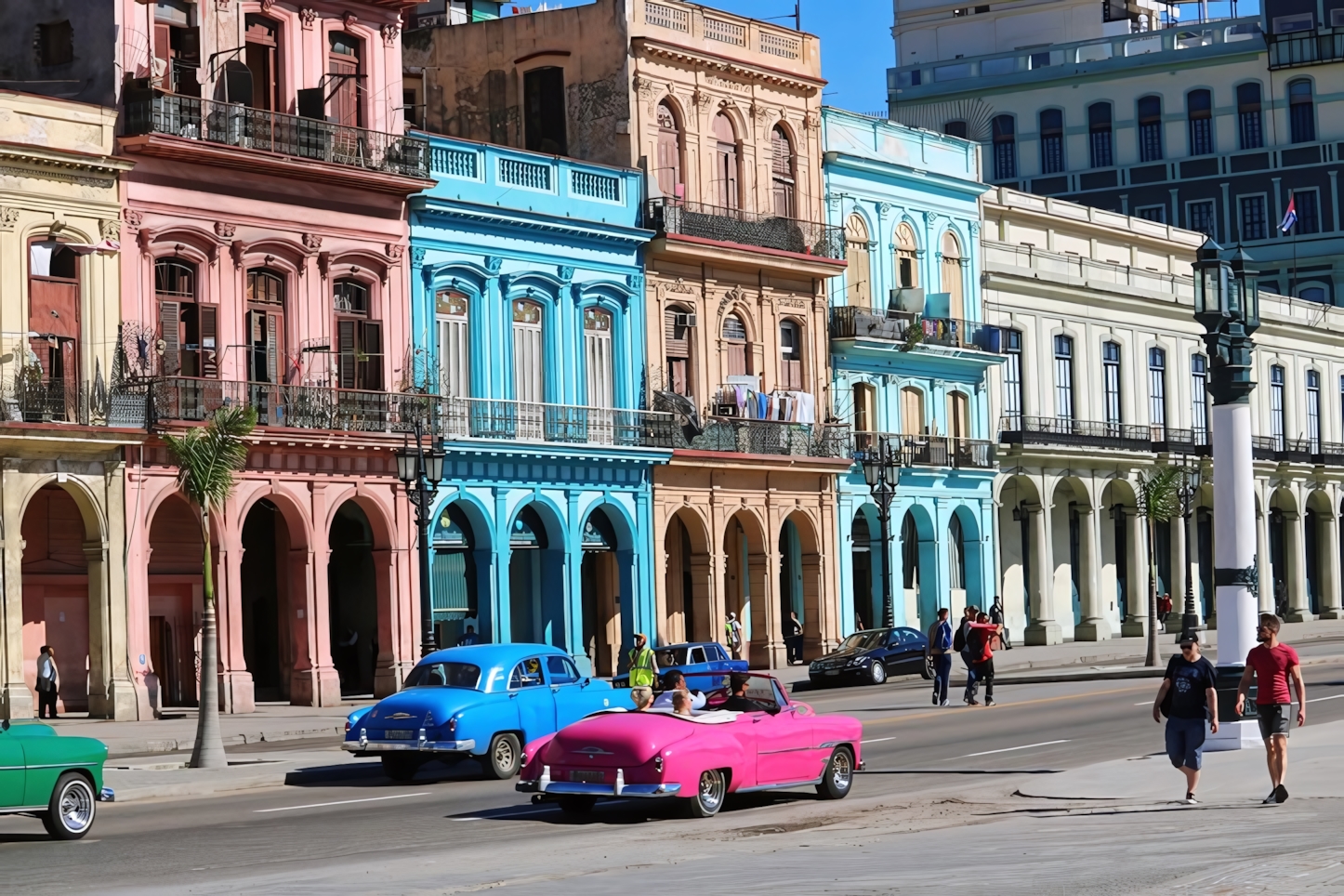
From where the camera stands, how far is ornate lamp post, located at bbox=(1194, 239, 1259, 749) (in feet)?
78.8

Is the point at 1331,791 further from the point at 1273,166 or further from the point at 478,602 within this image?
the point at 1273,166

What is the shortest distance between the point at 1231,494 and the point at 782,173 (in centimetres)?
3001

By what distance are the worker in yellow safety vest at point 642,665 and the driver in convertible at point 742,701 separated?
10.2m

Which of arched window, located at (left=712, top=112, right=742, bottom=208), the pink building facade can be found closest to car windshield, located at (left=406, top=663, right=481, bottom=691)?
the pink building facade

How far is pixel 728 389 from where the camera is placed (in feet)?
166

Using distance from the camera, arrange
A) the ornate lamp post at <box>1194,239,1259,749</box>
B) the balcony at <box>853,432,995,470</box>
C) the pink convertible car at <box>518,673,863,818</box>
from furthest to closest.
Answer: the balcony at <box>853,432,995,470</box>
the ornate lamp post at <box>1194,239,1259,749</box>
the pink convertible car at <box>518,673,863,818</box>

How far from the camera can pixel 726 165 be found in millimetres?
51719

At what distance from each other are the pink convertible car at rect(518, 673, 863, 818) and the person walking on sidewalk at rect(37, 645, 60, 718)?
17.4 meters

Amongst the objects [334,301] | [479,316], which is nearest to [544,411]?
[479,316]

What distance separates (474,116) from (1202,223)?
39693 millimetres

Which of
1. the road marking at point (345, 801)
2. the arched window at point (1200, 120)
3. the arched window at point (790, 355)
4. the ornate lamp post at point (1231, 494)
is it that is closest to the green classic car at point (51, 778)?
the road marking at point (345, 801)

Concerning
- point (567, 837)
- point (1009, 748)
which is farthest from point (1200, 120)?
point (567, 837)

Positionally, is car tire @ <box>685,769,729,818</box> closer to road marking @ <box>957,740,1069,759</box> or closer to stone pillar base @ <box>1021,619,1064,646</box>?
road marking @ <box>957,740,1069,759</box>

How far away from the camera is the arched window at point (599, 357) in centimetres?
4766
